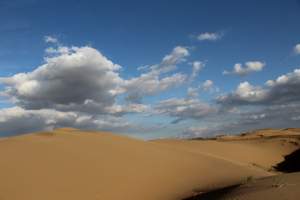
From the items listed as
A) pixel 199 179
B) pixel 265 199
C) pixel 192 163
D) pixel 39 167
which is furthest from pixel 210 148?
pixel 265 199

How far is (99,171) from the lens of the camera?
1359 centimetres

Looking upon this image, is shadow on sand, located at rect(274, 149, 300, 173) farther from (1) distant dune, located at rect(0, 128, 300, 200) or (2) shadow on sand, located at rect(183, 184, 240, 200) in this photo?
(2) shadow on sand, located at rect(183, 184, 240, 200)

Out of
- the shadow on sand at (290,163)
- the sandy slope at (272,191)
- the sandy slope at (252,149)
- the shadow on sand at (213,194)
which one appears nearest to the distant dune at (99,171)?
the sandy slope at (272,191)

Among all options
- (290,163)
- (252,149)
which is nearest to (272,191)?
(290,163)

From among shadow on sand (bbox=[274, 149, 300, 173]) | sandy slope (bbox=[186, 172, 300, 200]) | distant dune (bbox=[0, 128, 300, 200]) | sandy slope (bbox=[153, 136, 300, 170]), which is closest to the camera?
sandy slope (bbox=[186, 172, 300, 200])

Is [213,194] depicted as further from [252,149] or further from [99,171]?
[252,149]

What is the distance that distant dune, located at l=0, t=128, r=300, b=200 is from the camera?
12031mm

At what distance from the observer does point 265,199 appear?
8297 millimetres

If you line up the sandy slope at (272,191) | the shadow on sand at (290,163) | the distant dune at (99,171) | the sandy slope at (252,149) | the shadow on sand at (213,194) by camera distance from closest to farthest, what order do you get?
the sandy slope at (272,191)
the shadow on sand at (213,194)
the distant dune at (99,171)
the shadow on sand at (290,163)
the sandy slope at (252,149)

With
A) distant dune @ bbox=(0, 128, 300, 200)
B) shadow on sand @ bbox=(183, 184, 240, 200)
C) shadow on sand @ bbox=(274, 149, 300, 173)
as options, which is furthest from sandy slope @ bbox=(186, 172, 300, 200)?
shadow on sand @ bbox=(274, 149, 300, 173)

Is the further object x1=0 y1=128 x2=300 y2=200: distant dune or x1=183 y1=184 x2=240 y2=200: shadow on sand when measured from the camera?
x1=0 y1=128 x2=300 y2=200: distant dune

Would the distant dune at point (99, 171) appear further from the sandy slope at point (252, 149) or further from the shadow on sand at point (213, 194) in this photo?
the sandy slope at point (252, 149)

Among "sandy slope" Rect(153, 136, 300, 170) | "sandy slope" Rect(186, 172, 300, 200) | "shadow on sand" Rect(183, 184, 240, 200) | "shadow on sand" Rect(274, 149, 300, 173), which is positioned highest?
"sandy slope" Rect(153, 136, 300, 170)

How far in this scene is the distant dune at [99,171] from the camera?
12031 mm
